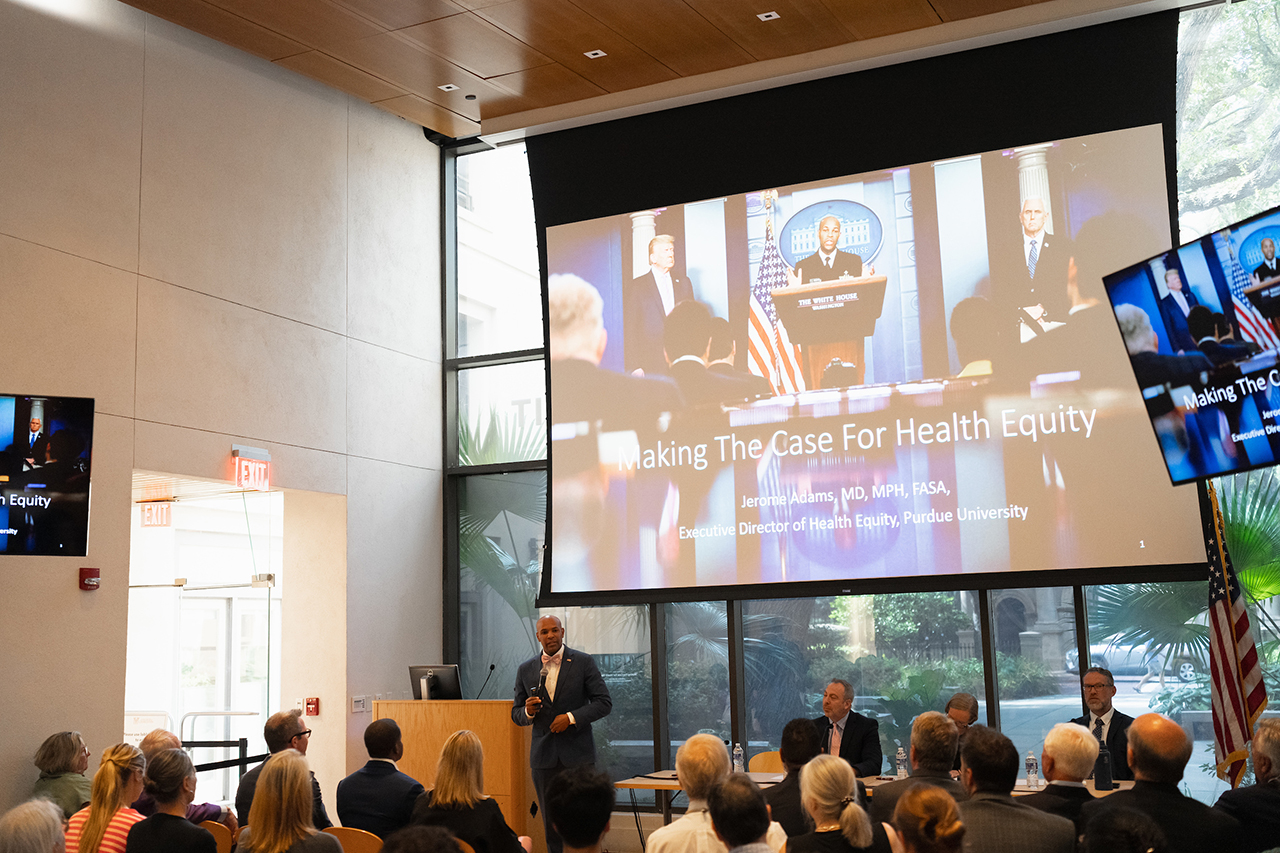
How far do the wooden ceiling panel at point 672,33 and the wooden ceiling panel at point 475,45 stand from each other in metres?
0.66

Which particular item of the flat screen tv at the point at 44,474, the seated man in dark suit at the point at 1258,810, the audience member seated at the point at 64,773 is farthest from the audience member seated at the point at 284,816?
the seated man in dark suit at the point at 1258,810

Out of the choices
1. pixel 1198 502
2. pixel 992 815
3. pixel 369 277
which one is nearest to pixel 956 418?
pixel 1198 502

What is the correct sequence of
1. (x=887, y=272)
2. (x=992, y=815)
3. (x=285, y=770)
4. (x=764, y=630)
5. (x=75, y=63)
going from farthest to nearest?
(x=764, y=630) < (x=887, y=272) < (x=75, y=63) < (x=285, y=770) < (x=992, y=815)

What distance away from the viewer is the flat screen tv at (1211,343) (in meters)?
4.18

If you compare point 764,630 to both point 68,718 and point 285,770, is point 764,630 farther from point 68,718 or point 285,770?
point 285,770

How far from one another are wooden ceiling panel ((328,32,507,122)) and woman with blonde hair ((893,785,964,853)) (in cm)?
601

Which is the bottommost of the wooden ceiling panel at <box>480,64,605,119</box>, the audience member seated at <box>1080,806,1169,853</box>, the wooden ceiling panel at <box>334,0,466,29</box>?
the audience member seated at <box>1080,806,1169,853</box>

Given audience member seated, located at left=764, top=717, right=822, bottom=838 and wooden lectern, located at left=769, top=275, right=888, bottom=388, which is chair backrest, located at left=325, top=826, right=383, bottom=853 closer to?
audience member seated, located at left=764, top=717, right=822, bottom=838

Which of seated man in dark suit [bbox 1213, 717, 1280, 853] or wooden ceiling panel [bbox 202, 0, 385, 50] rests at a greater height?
wooden ceiling panel [bbox 202, 0, 385, 50]

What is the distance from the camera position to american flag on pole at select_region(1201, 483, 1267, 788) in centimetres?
595

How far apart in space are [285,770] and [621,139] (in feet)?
19.5

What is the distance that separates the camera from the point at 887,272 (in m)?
7.44

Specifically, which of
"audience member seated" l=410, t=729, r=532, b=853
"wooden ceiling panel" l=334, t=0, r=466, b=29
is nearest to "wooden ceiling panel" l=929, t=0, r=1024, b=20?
"wooden ceiling panel" l=334, t=0, r=466, b=29

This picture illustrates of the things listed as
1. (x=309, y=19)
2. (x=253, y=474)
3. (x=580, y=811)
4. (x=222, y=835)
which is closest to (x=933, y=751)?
(x=580, y=811)
